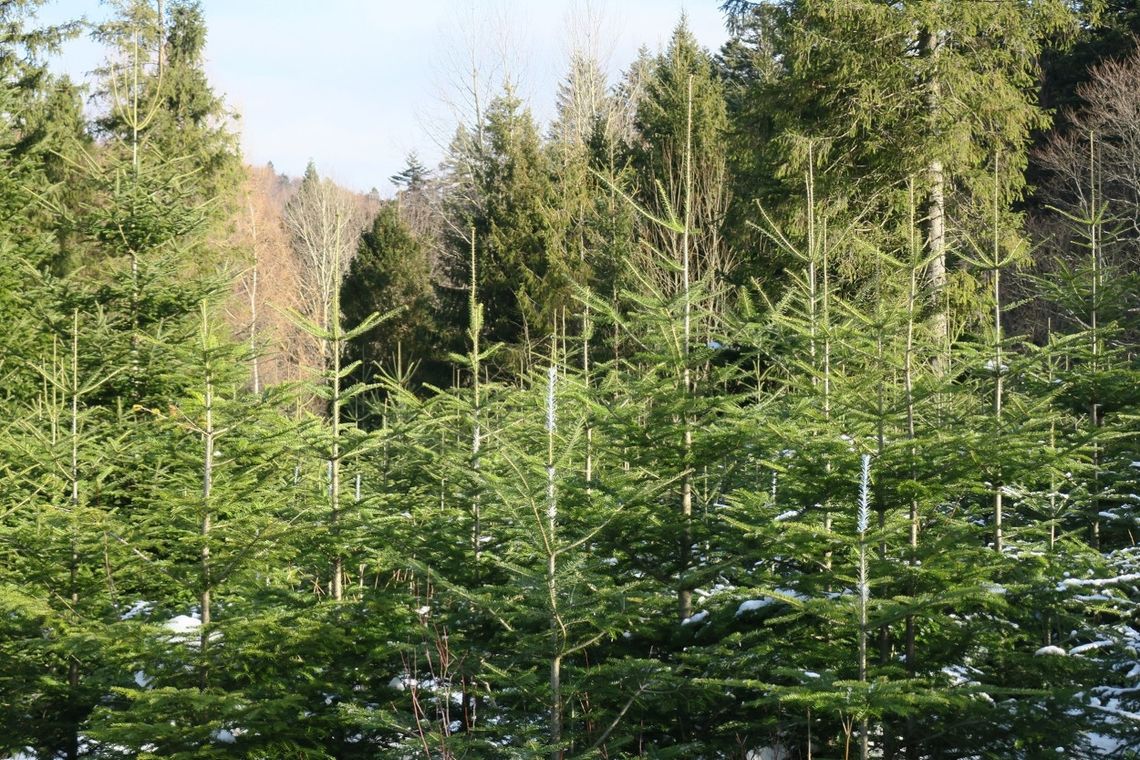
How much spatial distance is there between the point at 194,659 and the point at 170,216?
6.17 m

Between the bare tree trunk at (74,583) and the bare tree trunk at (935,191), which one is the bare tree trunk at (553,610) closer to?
the bare tree trunk at (74,583)

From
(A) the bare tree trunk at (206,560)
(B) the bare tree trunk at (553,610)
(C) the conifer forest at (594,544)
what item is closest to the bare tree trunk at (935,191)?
(C) the conifer forest at (594,544)

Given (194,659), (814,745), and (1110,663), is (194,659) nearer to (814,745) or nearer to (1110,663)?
(814,745)

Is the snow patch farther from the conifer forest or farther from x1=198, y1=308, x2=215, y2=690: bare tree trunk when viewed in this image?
x1=198, y1=308, x2=215, y2=690: bare tree trunk

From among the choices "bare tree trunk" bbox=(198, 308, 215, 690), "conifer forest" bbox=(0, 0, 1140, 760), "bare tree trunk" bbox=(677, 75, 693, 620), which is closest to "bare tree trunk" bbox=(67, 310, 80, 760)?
"conifer forest" bbox=(0, 0, 1140, 760)

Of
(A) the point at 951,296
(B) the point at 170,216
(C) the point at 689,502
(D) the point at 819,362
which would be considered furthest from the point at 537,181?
(C) the point at 689,502

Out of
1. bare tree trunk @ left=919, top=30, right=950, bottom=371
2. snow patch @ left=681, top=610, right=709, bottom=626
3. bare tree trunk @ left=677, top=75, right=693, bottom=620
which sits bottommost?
snow patch @ left=681, top=610, right=709, bottom=626

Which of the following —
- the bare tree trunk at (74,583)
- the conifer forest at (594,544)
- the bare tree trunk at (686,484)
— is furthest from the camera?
the bare tree trunk at (74,583)

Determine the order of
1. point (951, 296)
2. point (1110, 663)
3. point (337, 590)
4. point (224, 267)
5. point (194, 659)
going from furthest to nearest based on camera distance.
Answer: point (951, 296), point (224, 267), point (337, 590), point (194, 659), point (1110, 663)

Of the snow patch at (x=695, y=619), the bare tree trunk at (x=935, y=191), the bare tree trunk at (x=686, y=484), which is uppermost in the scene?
the bare tree trunk at (x=935, y=191)

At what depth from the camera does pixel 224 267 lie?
11.4 meters

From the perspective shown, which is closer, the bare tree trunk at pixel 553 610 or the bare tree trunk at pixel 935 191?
the bare tree trunk at pixel 553 610

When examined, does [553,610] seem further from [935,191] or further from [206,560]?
[935,191]

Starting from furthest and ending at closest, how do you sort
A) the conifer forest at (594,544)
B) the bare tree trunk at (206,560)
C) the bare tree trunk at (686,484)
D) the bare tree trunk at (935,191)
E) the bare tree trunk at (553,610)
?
1. the bare tree trunk at (935,191)
2. the bare tree trunk at (686,484)
3. the bare tree trunk at (206,560)
4. the conifer forest at (594,544)
5. the bare tree trunk at (553,610)
